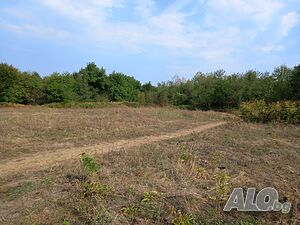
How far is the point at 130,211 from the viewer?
434cm

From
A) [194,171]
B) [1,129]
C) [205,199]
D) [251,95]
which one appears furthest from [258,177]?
[251,95]

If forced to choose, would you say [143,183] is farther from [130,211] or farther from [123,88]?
[123,88]

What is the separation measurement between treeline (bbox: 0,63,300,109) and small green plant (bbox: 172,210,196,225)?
31.6 meters

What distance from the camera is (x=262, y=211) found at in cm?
459

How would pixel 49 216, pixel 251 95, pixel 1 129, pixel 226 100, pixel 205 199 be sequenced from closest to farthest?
pixel 49 216 < pixel 205 199 < pixel 1 129 < pixel 251 95 < pixel 226 100

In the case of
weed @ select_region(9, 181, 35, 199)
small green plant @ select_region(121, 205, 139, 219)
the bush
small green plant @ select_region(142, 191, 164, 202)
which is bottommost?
weed @ select_region(9, 181, 35, 199)

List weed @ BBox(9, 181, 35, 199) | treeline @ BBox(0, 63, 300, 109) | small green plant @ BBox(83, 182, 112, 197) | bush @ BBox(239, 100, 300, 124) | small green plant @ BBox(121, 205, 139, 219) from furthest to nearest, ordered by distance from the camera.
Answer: treeline @ BBox(0, 63, 300, 109), bush @ BBox(239, 100, 300, 124), weed @ BBox(9, 181, 35, 199), small green plant @ BBox(83, 182, 112, 197), small green plant @ BBox(121, 205, 139, 219)

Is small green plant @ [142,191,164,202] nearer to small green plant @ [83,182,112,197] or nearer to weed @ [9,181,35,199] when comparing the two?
small green plant @ [83,182,112,197]

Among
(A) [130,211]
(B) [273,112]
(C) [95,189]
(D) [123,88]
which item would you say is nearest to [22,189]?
(C) [95,189]

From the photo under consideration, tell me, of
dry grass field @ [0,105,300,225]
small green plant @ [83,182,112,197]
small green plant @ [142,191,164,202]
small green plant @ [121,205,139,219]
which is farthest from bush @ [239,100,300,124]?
small green plant @ [121,205,139,219]

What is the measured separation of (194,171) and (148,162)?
107 centimetres

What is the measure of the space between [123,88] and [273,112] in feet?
119

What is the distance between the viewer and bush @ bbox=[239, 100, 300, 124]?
58.0 feet

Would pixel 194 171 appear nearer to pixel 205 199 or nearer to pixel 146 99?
pixel 205 199
